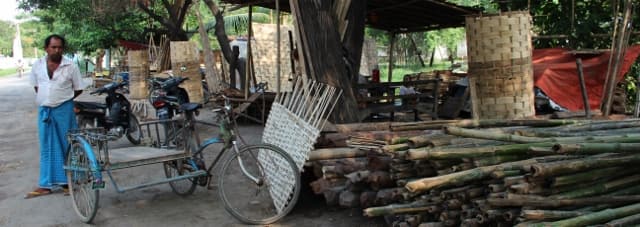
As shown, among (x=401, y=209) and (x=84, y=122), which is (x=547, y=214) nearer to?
(x=401, y=209)

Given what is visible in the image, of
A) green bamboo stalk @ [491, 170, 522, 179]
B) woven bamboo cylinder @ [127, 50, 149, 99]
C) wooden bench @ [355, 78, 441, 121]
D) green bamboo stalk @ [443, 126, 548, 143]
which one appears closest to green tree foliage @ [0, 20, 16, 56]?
woven bamboo cylinder @ [127, 50, 149, 99]

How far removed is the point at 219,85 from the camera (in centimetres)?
1462

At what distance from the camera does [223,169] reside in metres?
4.52

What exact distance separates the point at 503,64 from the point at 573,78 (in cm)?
262

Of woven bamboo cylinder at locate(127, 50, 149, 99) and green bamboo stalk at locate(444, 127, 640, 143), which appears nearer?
green bamboo stalk at locate(444, 127, 640, 143)

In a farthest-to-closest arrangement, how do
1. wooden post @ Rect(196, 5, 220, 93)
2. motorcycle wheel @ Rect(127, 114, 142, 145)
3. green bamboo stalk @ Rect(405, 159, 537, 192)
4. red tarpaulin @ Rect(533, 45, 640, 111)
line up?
wooden post @ Rect(196, 5, 220, 93) < motorcycle wheel @ Rect(127, 114, 142, 145) < red tarpaulin @ Rect(533, 45, 640, 111) < green bamboo stalk @ Rect(405, 159, 537, 192)

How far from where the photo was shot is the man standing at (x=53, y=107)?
5.59 meters

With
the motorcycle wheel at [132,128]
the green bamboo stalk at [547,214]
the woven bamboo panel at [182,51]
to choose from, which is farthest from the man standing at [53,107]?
the woven bamboo panel at [182,51]

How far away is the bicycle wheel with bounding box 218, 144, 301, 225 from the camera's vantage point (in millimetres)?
4496

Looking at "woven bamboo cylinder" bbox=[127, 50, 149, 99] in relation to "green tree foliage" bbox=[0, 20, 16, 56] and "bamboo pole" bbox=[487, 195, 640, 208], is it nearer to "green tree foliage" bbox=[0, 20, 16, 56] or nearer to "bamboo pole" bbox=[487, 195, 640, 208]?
"bamboo pole" bbox=[487, 195, 640, 208]

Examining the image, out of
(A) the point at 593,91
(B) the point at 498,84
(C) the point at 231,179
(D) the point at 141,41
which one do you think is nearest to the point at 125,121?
(C) the point at 231,179

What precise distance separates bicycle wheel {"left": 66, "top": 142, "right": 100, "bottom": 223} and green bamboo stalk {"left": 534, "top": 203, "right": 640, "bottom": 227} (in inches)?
141

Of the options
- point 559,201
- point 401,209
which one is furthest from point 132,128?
point 559,201

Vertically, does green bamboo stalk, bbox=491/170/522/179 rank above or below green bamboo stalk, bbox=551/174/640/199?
above
